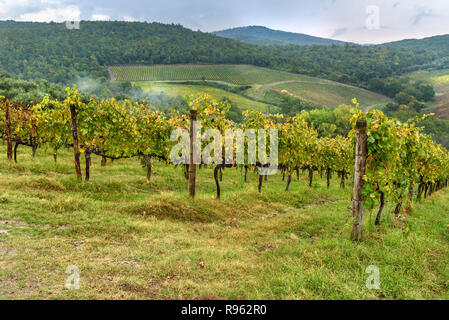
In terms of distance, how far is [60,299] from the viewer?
4254 millimetres

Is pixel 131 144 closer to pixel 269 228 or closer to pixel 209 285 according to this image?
pixel 269 228

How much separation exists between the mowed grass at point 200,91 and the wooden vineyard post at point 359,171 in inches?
3399

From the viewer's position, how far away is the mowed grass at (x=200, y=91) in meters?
94.0

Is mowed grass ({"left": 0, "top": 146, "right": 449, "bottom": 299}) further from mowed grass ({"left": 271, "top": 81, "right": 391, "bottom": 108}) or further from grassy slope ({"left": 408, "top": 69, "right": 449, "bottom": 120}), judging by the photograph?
grassy slope ({"left": 408, "top": 69, "right": 449, "bottom": 120})

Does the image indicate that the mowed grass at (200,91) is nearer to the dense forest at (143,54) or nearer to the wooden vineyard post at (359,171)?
the dense forest at (143,54)

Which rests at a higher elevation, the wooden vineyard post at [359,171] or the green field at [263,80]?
the green field at [263,80]

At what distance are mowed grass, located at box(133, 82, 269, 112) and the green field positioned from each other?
2.73 m

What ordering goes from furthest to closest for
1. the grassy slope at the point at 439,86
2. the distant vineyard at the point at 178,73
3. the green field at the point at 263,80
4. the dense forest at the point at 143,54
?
the distant vineyard at the point at 178,73, the green field at the point at 263,80, the grassy slope at the point at 439,86, the dense forest at the point at 143,54

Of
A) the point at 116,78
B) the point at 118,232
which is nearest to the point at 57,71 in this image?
the point at 116,78

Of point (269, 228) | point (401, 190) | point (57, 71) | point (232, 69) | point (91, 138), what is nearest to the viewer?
point (401, 190)

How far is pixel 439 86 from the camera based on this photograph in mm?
141750

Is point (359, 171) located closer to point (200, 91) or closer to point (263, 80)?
point (200, 91)

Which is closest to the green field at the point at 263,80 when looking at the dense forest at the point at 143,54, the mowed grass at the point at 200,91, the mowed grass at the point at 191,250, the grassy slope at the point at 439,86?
the mowed grass at the point at 200,91
